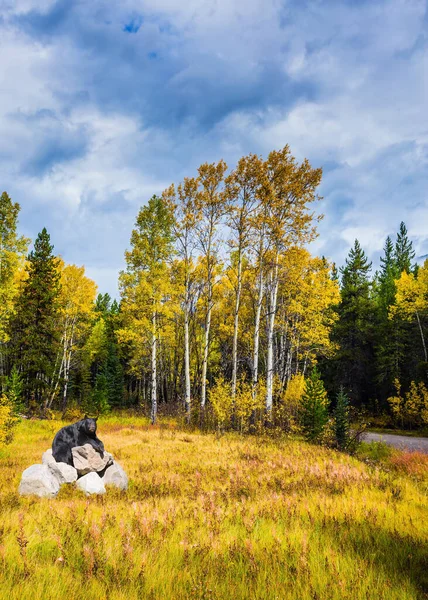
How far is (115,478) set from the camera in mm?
7777

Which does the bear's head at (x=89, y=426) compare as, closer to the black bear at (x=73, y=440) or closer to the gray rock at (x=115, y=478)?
the black bear at (x=73, y=440)

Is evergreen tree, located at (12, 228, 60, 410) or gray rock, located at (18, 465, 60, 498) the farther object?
evergreen tree, located at (12, 228, 60, 410)

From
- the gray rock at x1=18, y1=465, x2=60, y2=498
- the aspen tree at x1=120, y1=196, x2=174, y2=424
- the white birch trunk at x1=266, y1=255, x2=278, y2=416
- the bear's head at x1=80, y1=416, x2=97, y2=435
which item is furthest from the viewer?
the aspen tree at x1=120, y1=196, x2=174, y2=424

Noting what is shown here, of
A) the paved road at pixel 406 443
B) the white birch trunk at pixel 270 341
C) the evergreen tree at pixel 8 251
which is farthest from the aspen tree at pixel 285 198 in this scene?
the evergreen tree at pixel 8 251

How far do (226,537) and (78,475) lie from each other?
5361mm

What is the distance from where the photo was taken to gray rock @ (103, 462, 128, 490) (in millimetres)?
7629

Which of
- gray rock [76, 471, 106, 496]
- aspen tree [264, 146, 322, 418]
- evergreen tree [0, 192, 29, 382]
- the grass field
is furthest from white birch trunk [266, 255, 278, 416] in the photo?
evergreen tree [0, 192, 29, 382]

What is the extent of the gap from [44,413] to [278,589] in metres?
25.4

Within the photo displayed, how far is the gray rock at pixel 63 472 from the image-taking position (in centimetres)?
776

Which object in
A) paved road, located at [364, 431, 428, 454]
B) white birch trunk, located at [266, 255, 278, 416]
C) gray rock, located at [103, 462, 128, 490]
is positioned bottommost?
paved road, located at [364, 431, 428, 454]

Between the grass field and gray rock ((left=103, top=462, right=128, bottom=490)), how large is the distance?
30 centimetres

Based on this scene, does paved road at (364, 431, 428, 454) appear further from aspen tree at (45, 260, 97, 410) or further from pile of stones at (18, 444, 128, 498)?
aspen tree at (45, 260, 97, 410)

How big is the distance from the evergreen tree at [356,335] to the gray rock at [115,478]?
2710 centimetres

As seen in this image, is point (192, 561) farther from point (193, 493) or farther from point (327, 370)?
point (327, 370)
